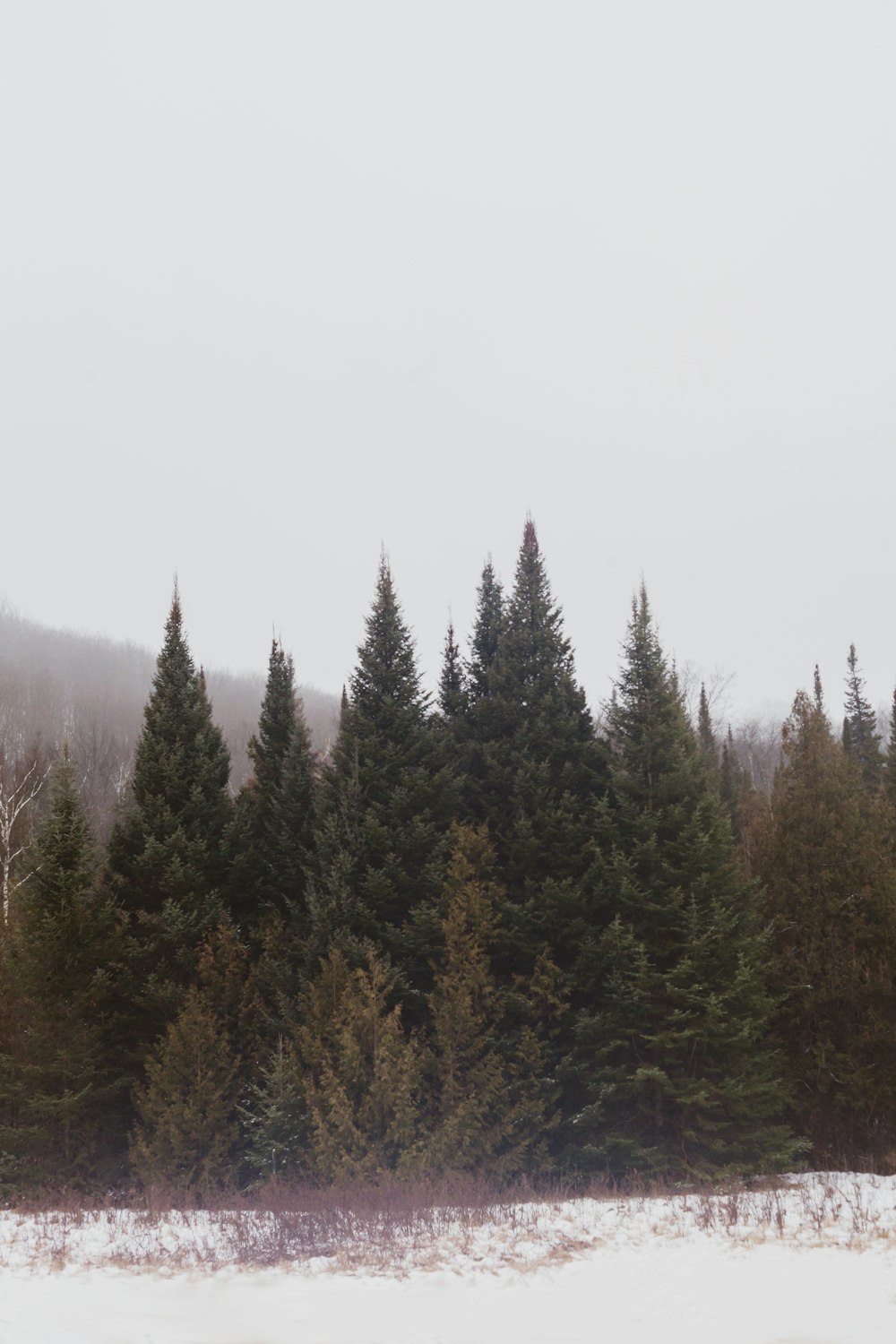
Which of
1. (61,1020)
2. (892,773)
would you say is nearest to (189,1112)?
(61,1020)

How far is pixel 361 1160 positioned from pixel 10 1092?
871cm

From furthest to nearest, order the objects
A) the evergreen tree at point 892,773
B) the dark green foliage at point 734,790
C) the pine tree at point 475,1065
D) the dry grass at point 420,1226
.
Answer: the evergreen tree at point 892,773
the dark green foliage at point 734,790
the pine tree at point 475,1065
the dry grass at point 420,1226

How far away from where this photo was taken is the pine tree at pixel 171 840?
22.2 m

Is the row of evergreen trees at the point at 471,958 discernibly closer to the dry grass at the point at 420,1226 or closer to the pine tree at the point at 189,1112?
the pine tree at the point at 189,1112

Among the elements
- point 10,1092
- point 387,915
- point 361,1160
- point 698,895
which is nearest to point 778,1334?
point 361,1160

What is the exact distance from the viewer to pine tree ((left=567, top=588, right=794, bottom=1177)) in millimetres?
19219

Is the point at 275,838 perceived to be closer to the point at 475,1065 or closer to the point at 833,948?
the point at 475,1065

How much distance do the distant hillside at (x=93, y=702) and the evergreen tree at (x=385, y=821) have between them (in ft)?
112

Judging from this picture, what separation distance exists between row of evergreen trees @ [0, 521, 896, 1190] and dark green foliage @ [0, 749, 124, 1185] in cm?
7

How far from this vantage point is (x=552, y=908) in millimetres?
21297

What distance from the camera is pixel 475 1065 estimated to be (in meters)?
19.6

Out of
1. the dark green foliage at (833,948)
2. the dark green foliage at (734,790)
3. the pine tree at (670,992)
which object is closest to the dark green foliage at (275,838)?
the pine tree at (670,992)

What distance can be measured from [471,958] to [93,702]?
9735cm

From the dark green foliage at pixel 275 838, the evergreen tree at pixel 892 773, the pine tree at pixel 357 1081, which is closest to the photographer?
the pine tree at pixel 357 1081
